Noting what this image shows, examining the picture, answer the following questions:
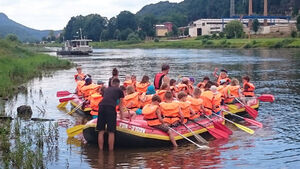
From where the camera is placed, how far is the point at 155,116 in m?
11.6

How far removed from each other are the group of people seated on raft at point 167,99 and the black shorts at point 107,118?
52 centimetres

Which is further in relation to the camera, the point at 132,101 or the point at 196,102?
the point at 132,101

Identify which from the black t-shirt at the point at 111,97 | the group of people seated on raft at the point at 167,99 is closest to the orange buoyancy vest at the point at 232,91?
the group of people seated on raft at the point at 167,99

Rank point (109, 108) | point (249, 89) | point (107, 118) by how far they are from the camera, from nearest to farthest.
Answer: point (109, 108)
point (107, 118)
point (249, 89)

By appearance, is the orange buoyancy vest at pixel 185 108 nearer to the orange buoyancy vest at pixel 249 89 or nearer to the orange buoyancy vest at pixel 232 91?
the orange buoyancy vest at pixel 232 91

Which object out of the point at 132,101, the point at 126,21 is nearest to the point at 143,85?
the point at 132,101

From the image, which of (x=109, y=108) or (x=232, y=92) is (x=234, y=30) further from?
A: (x=109, y=108)

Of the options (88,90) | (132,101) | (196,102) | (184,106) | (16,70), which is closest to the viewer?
(184,106)

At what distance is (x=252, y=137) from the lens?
13.3 metres

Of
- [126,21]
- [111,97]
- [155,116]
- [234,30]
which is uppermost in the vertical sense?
[126,21]

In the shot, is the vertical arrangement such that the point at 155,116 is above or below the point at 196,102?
below

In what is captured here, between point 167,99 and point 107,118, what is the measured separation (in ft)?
5.51

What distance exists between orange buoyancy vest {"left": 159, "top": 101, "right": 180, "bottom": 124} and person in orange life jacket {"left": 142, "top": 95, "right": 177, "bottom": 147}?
0.30m

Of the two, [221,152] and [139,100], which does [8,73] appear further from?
[221,152]
